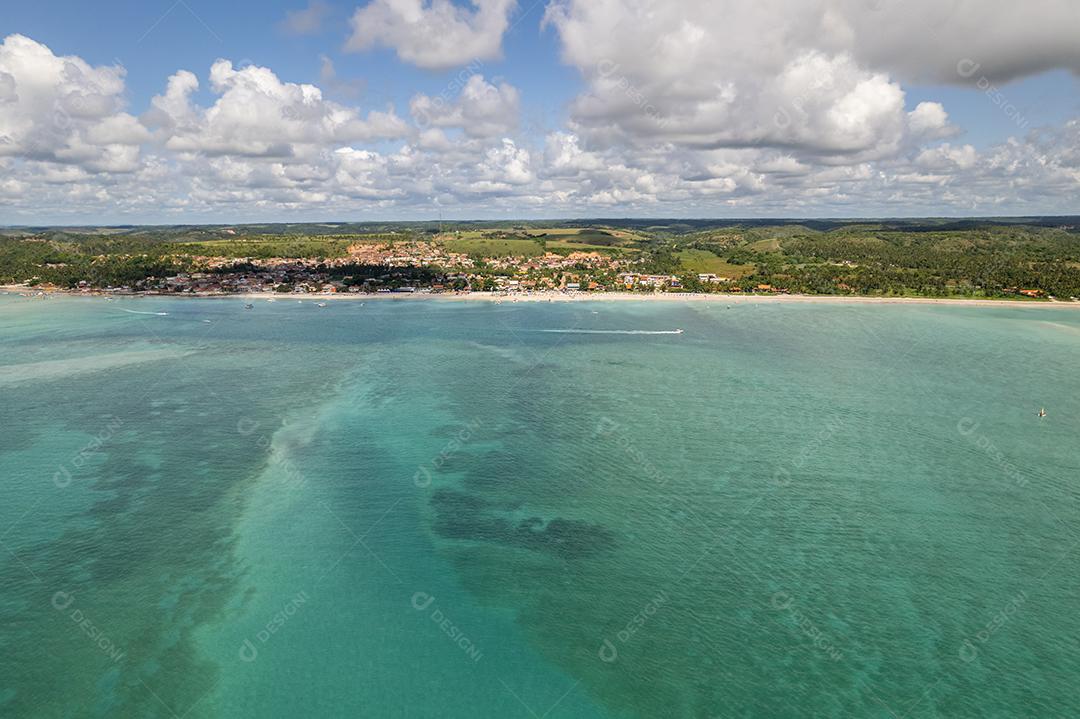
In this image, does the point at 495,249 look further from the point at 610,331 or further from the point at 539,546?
the point at 539,546

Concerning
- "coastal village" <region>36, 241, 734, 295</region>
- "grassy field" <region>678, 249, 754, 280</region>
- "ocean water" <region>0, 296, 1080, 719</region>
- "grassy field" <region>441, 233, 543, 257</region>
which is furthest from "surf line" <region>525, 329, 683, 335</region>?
"grassy field" <region>441, 233, 543, 257</region>

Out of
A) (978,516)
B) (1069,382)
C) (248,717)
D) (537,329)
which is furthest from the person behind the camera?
(537,329)

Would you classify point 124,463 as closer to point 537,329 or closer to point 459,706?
point 459,706

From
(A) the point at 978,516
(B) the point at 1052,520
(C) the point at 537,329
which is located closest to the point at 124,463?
(A) the point at 978,516

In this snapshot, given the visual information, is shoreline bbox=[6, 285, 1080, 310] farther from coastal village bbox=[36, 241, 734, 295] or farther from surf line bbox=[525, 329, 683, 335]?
surf line bbox=[525, 329, 683, 335]

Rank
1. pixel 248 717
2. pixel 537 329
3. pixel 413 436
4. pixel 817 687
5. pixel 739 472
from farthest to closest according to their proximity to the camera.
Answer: pixel 537 329 < pixel 413 436 < pixel 739 472 < pixel 817 687 < pixel 248 717

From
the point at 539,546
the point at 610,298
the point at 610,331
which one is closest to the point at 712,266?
the point at 610,298
